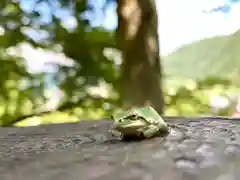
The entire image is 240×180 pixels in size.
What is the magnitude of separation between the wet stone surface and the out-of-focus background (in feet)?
5.88

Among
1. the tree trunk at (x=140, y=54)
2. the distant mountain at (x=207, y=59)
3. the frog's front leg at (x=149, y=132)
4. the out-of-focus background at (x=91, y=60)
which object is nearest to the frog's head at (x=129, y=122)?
the frog's front leg at (x=149, y=132)

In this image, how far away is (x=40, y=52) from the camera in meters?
2.63

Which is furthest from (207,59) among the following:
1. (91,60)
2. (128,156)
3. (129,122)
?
(128,156)

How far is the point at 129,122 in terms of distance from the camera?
0.64 m

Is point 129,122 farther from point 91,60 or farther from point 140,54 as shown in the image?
point 91,60

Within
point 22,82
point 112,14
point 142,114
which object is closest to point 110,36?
point 112,14

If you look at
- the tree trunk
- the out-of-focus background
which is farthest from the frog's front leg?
the out-of-focus background

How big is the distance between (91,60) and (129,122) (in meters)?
2.02

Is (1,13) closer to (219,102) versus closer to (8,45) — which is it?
(8,45)

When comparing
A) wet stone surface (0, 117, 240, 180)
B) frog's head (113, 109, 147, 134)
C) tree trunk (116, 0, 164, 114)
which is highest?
tree trunk (116, 0, 164, 114)

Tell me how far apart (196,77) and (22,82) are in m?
1.10

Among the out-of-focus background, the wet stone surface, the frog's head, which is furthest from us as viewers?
the out-of-focus background

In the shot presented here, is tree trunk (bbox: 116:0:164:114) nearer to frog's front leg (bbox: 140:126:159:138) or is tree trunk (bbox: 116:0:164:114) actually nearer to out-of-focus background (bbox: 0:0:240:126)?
out-of-focus background (bbox: 0:0:240:126)

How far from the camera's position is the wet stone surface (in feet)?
1.24
